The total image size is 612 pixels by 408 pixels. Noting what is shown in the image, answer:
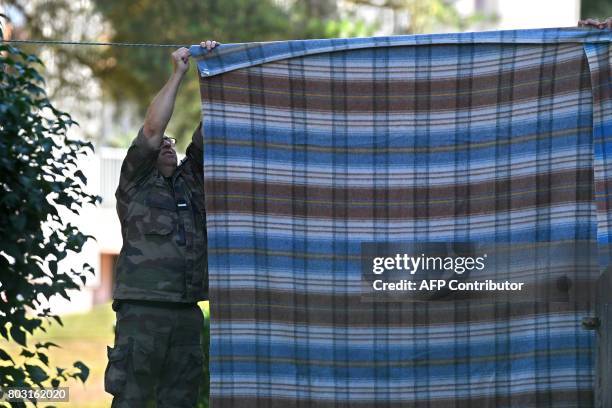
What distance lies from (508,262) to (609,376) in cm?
65

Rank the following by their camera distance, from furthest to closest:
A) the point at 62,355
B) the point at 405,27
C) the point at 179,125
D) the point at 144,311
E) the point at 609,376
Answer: the point at 179,125 < the point at 405,27 < the point at 62,355 < the point at 144,311 < the point at 609,376

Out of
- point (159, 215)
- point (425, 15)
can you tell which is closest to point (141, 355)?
point (159, 215)

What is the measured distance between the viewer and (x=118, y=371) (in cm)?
539

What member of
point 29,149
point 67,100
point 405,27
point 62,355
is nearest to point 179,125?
point 67,100

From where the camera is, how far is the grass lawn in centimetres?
996

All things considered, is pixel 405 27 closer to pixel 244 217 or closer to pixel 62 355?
pixel 62 355

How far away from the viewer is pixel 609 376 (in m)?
4.79

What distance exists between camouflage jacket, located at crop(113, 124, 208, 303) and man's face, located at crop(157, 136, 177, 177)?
0.11 ft

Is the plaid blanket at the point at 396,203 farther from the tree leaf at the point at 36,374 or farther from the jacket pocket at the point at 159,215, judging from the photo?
the tree leaf at the point at 36,374

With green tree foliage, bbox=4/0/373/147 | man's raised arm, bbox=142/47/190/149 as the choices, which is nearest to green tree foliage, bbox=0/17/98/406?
man's raised arm, bbox=142/47/190/149

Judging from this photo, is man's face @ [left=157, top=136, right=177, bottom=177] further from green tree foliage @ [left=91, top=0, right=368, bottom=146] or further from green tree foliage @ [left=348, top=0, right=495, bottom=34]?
green tree foliage @ [left=348, top=0, right=495, bottom=34]

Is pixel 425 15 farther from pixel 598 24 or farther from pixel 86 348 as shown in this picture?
pixel 598 24

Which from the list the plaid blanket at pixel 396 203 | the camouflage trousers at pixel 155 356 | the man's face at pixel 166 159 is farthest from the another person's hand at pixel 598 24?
the camouflage trousers at pixel 155 356

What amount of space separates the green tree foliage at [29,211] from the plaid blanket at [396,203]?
0.98 metres
